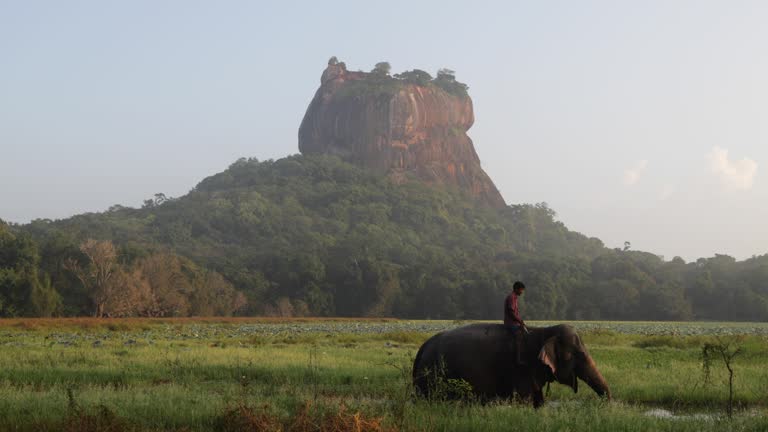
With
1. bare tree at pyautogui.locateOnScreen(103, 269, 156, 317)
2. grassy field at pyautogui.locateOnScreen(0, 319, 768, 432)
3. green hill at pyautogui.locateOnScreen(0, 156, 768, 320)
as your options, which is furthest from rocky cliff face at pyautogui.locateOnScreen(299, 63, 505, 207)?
grassy field at pyautogui.locateOnScreen(0, 319, 768, 432)

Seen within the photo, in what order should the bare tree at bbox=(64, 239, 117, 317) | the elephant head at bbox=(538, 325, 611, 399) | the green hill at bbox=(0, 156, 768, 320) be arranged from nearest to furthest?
→ the elephant head at bbox=(538, 325, 611, 399) < the bare tree at bbox=(64, 239, 117, 317) < the green hill at bbox=(0, 156, 768, 320)

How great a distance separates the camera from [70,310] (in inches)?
2539

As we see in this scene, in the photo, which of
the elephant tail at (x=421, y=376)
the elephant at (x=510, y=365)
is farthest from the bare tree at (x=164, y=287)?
the elephant at (x=510, y=365)

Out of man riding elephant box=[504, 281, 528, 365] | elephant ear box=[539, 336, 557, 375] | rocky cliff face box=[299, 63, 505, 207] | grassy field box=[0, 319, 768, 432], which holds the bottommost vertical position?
grassy field box=[0, 319, 768, 432]

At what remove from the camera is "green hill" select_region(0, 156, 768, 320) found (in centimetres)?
6669

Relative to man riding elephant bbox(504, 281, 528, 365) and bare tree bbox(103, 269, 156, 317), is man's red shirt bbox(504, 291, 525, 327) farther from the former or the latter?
bare tree bbox(103, 269, 156, 317)

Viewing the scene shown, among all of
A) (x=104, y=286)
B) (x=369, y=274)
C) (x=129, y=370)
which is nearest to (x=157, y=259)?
(x=104, y=286)

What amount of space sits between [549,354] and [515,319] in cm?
84

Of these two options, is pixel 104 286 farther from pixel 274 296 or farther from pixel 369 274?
pixel 369 274

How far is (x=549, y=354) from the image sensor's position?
1356 centimetres

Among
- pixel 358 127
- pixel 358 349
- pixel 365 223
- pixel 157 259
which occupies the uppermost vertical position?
pixel 358 127

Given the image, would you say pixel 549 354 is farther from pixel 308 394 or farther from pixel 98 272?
pixel 98 272

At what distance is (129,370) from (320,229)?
11804cm

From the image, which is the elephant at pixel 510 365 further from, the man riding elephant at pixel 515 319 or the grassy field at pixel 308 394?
the grassy field at pixel 308 394
